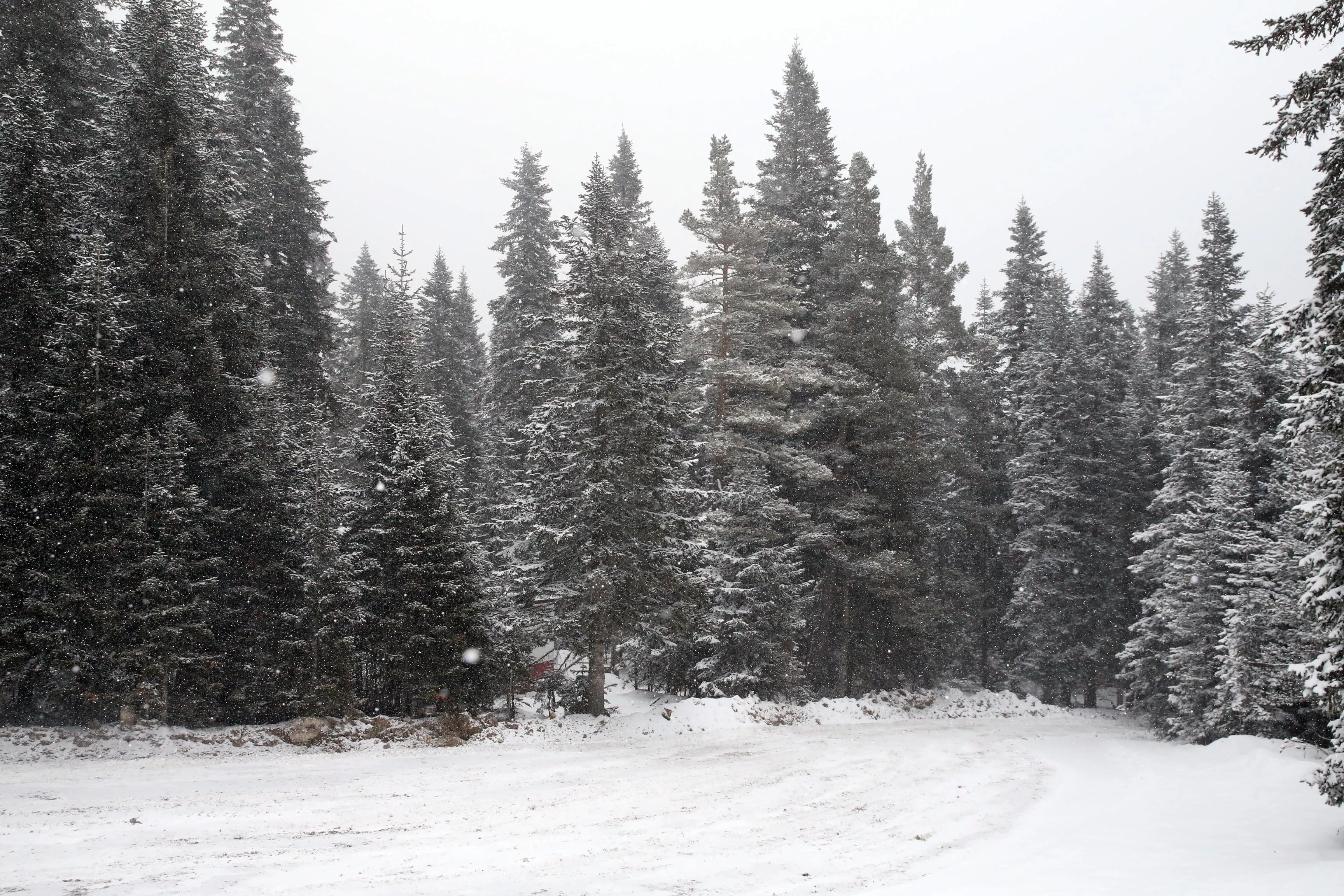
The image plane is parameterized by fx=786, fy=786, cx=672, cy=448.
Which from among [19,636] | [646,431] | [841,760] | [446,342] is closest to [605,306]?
[646,431]

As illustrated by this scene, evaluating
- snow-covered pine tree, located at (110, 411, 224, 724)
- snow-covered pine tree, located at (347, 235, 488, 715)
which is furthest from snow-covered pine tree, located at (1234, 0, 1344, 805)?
snow-covered pine tree, located at (110, 411, 224, 724)

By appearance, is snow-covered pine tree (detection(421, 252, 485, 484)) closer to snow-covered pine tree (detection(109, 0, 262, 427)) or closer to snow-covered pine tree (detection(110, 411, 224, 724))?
snow-covered pine tree (detection(109, 0, 262, 427))

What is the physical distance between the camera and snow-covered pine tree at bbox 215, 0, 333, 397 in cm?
2597

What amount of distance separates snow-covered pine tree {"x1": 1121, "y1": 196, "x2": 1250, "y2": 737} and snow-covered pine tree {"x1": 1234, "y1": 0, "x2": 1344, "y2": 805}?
535 inches

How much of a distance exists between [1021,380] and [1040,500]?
601 centimetres

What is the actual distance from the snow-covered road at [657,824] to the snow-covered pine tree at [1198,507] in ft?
19.4

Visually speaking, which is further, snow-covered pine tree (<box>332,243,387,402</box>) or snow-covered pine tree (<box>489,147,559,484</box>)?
snow-covered pine tree (<box>332,243,387,402</box>)

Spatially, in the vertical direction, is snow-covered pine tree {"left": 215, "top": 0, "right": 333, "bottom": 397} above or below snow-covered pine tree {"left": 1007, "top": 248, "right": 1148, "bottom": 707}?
above

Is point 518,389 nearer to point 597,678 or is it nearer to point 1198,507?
point 597,678

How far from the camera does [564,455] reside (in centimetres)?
2092

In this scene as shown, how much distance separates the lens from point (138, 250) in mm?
18141

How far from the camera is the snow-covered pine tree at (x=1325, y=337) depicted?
938cm

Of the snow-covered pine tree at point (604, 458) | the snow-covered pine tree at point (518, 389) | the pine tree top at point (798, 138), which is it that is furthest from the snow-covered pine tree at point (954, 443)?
the snow-covered pine tree at point (604, 458)

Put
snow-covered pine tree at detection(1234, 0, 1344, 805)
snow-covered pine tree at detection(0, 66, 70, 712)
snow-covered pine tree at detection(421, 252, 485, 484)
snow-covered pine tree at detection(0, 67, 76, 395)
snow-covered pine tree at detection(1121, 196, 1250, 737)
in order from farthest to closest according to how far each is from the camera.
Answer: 1. snow-covered pine tree at detection(421, 252, 485, 484)
2. snow-covered pine tree at detection(1121, 196, 1250, 737)
3. snow-covered pine tree at detection(0, 67, 76, 395)
4. snow-covered pine tree at detection(0, 66, 70, 712)
5. snow-covered pine tree at detection(1234, 0, 1344, 805)
